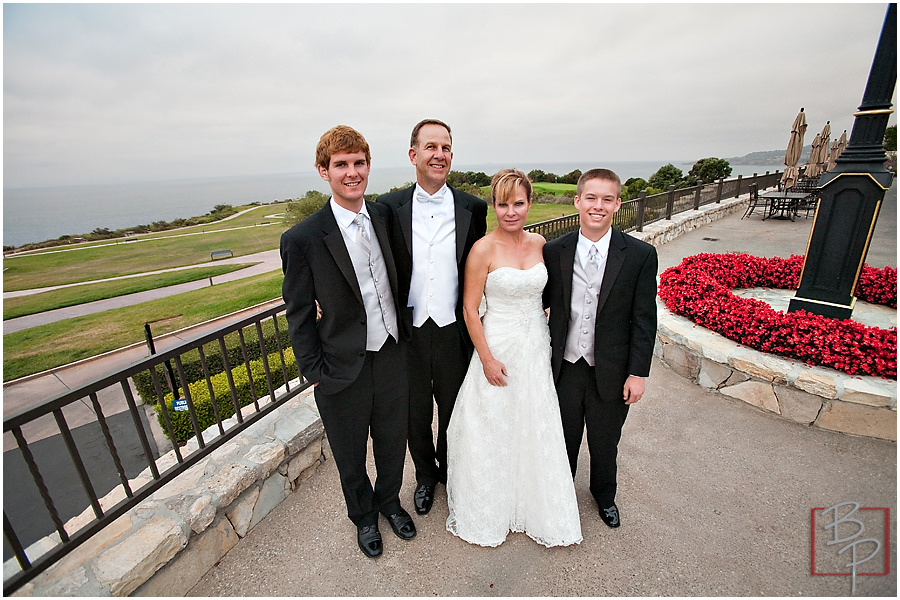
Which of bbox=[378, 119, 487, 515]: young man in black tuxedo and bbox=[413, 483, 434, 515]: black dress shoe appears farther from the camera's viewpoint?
bbox=[413, 483, 434, 515]: black dress shoe

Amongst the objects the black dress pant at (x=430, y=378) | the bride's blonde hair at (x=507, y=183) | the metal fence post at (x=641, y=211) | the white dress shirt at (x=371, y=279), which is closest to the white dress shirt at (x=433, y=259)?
the black dress pant at (x=430, y=378)

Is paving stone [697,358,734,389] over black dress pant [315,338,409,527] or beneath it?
beneath

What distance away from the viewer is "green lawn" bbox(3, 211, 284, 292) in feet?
76.4

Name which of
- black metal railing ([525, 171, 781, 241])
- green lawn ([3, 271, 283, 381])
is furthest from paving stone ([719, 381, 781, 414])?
green lawn ([3, 271, 283, 381])

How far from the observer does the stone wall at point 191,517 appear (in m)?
2.31

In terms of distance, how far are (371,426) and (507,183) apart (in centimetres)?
190

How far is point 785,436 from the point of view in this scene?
3.78 meters

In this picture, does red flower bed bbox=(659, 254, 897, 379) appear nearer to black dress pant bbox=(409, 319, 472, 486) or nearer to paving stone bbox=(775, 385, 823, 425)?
paving stone bbox=(775, 385, 823, 425)

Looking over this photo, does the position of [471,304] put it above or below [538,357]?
above

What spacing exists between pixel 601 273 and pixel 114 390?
978 centimetres

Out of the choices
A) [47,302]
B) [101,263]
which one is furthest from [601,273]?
[101,263]

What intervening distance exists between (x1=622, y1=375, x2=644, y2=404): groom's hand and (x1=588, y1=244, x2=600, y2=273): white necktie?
753 mm

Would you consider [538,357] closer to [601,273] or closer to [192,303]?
[601,273]

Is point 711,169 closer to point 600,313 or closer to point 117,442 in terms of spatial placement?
point 600,313
